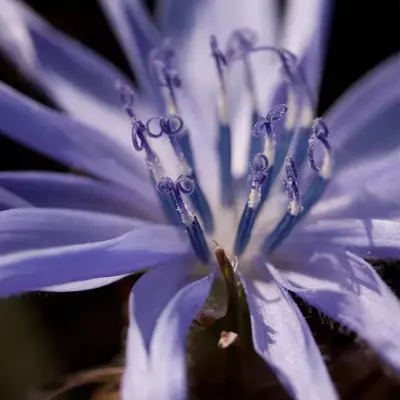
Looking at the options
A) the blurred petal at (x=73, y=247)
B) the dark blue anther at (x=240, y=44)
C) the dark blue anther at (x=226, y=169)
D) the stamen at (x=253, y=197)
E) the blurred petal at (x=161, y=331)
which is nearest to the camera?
the blurred petal at (x=161, y=331)

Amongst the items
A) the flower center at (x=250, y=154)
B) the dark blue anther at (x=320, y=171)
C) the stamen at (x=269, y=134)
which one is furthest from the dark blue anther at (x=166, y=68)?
the dark blue anther at (x=320, y=171)

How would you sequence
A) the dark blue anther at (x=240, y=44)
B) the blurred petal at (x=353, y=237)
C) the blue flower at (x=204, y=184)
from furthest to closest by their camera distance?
the dark blue anther at (x=240, y=44)
the blurred petal at (x=353, y=237)
the blue flower at (x=204, y=184)

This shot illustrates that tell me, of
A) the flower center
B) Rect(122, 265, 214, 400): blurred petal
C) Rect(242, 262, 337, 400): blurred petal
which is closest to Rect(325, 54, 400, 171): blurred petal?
the flower center

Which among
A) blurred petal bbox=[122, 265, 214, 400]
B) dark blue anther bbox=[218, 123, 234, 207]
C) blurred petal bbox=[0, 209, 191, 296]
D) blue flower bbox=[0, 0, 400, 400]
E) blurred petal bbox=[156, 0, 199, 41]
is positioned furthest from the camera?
blurred petal bbox=[156, 0, 199, 41]

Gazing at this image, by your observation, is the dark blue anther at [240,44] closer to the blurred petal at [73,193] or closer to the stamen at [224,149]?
the stamen at [224,149]

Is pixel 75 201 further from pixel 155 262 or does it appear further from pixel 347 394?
pixel 347 394

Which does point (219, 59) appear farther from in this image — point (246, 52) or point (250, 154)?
point (250, 154)

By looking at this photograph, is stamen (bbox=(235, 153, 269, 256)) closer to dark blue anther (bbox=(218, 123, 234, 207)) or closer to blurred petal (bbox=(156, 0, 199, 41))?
dark blue anther (bbox=(218, 123, 234, 207))
